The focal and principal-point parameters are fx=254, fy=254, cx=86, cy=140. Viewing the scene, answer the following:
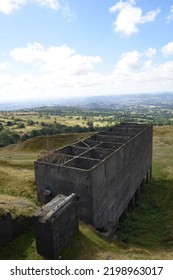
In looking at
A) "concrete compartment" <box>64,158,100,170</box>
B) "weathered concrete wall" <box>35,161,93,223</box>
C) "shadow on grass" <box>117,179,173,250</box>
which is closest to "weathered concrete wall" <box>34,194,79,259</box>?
"weathered concrete wall" <box>35,161,93,223</box>

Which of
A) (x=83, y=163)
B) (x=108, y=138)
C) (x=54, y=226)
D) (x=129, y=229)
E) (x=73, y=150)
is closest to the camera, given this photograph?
(x=54, y=226)

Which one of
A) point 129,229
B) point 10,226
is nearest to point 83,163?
point 129,229

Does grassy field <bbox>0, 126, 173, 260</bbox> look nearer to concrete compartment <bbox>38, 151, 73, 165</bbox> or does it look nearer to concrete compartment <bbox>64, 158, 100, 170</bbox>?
concrete compartment <bbox>38, 151, 73, 165</bbox>

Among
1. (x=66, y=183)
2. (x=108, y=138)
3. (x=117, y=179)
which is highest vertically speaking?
(x=108, y=138)

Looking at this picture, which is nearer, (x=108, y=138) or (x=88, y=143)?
(x=88, y=143)

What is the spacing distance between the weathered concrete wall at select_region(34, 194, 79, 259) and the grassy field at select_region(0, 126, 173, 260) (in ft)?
2.40

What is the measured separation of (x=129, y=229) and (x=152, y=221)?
377cm

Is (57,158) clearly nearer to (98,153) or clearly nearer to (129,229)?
(98,153)

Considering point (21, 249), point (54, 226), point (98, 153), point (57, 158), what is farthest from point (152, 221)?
point (21, 249)

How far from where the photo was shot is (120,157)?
26703mm

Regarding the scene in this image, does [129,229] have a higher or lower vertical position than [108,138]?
lower

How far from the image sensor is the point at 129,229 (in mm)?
27562

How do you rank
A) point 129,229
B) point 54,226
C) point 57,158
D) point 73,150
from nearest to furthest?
point 54,226 → point 57,158 → point 129,229 → point 73,150

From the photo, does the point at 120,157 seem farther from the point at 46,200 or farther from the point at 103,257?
the point at 103,257
